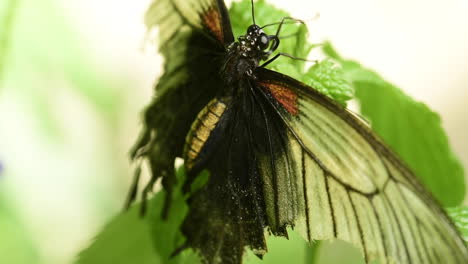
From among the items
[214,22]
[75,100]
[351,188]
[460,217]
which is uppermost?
[75,100]

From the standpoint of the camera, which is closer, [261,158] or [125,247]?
[261,158]

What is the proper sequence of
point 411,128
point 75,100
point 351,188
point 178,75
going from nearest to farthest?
point 351,188
point 178,75
point 411,128
point 75,100

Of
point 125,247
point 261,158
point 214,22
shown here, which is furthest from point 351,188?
point 125,247

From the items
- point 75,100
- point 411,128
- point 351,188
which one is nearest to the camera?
point 351,188

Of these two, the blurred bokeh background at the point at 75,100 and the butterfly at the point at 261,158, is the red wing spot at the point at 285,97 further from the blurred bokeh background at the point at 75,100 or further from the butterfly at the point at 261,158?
the blurred bokeh background at the point at 75,100

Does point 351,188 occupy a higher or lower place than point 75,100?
lower

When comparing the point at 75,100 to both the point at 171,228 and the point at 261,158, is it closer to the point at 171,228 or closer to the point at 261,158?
the point at 171,228

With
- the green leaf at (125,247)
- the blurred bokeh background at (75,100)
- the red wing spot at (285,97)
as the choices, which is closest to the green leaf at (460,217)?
the red wing spot at (285,97)
